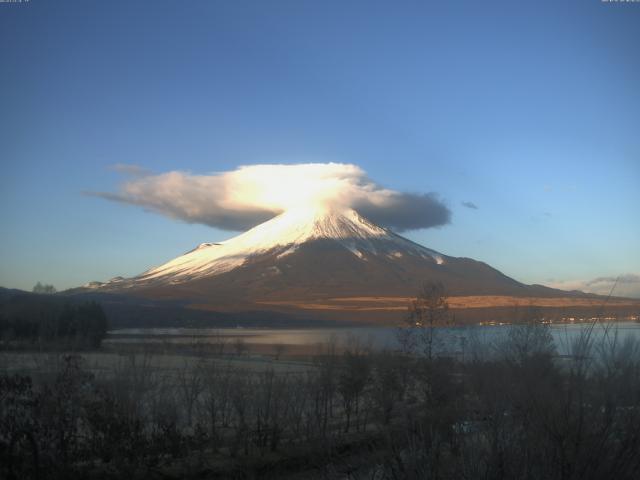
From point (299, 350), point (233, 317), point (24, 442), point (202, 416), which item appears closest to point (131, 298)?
point (233, 317)

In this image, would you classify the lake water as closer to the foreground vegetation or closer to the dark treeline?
the foreground vegetation

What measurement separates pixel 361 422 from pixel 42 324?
2713 cm

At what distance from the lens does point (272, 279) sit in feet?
530

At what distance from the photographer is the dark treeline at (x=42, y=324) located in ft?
124

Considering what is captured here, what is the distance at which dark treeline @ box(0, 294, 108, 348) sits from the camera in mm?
37750

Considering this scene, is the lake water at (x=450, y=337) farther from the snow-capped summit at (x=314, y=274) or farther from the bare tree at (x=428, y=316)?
the snow-capped summit at (x=314, y=274)

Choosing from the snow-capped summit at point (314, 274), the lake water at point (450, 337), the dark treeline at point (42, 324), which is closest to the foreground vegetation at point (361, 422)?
the lake water at point (450, 337)

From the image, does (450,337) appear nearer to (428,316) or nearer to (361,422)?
(428,316)

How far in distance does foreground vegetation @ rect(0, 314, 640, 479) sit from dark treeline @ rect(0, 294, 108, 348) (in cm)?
1923

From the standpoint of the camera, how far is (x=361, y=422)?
20.5 metres

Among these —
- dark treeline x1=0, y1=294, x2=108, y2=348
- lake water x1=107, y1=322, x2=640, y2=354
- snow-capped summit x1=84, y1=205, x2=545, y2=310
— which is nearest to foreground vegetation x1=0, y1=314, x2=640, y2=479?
lake water x1=107, y1=322, x2=640, y2=354

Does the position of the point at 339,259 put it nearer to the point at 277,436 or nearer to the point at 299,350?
the point at 299,350

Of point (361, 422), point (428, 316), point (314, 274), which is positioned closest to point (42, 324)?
point (428, 316)

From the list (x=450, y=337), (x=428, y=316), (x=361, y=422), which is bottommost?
(x=361, y=422)
